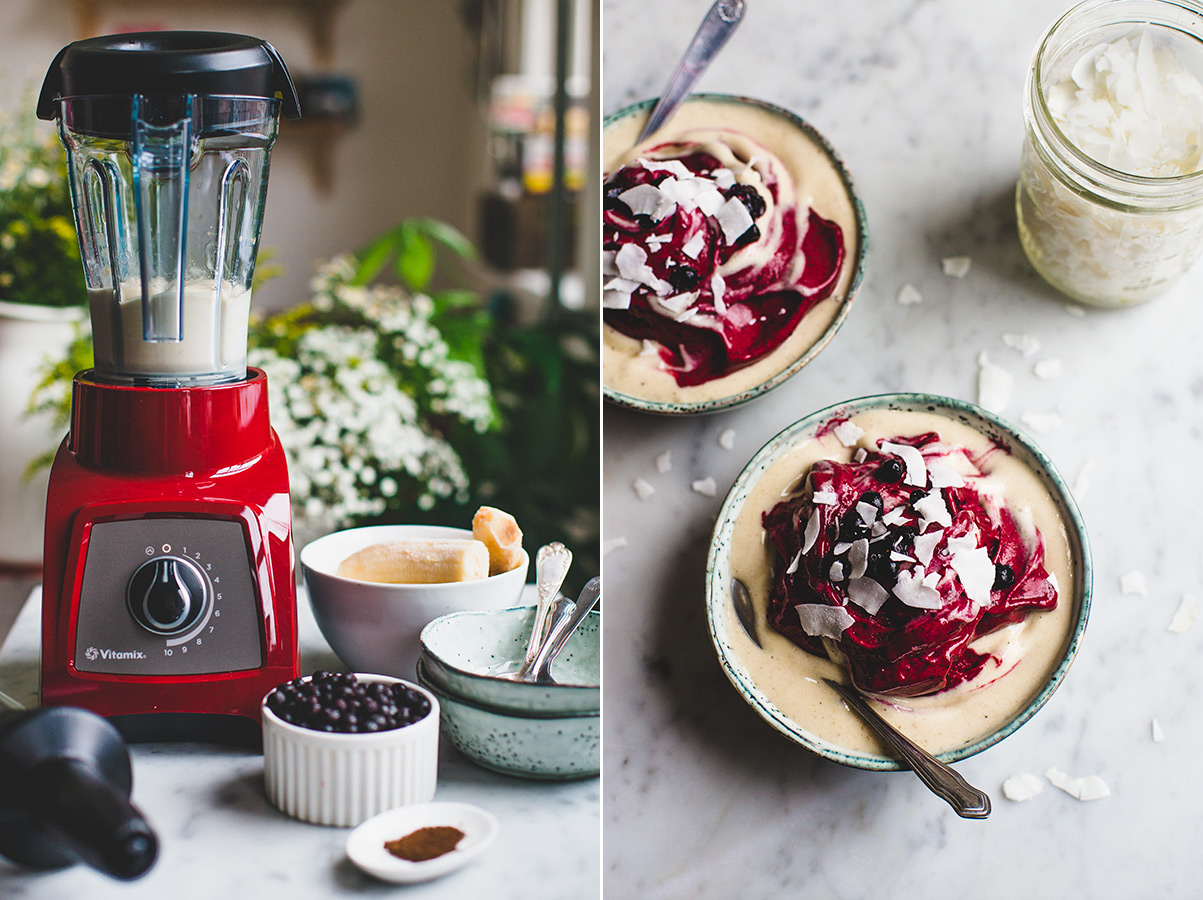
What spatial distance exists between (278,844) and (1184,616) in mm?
733

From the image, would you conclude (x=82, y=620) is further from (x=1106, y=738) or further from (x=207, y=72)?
(x=1106, y=738)

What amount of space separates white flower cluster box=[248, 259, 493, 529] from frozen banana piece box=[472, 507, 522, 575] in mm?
249

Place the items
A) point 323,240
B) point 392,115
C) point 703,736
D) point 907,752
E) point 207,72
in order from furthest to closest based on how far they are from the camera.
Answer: point 392,115 → point 323,240 → point 703,736 → point 907,752 → point 207,72

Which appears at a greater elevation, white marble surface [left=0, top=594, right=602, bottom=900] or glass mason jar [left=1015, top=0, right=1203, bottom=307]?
glass mason jar [left=1015, top=0, right=1203, bottom=307]

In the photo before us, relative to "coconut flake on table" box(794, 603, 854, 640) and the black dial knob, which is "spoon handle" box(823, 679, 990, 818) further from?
the black dial knob

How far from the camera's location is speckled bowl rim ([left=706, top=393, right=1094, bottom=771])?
2.02ft

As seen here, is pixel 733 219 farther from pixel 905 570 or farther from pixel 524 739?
pixel 524 739

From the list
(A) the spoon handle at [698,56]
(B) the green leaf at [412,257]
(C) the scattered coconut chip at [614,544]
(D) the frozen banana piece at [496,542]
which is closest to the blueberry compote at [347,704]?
(D) the frozen banana piece at [496,542]


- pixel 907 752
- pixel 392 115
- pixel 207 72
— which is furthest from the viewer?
pixel 392 115

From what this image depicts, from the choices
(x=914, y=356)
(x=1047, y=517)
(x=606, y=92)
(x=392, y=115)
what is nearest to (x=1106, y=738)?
(x=1047, y=517)

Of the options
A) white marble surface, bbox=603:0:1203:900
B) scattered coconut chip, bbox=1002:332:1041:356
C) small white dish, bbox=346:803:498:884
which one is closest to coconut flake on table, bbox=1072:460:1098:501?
white marble surface, bbox=603:0:1203:900

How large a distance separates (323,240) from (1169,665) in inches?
36.7

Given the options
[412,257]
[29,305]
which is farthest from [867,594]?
[412,257]

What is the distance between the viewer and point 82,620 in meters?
0.41
